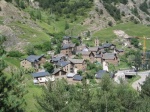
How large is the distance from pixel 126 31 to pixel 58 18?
2516cm

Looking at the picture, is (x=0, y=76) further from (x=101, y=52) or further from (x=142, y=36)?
(x=142, y=36)

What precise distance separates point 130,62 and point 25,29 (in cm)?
2771

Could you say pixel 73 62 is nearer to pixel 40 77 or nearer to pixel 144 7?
pixel 40 77

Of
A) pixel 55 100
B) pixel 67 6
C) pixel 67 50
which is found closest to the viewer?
pixel 55 100

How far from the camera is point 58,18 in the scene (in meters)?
112

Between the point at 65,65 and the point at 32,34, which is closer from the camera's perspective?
the point at 65,65

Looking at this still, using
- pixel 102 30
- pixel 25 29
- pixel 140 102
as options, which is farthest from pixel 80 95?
pixel 102 30

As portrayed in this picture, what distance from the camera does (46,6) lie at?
121500 millimetres

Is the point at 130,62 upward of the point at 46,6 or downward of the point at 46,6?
downward

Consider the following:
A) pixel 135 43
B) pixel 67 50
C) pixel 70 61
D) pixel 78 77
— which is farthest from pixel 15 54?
pixel 135 43

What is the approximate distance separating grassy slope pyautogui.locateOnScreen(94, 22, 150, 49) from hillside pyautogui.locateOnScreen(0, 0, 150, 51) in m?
3.22

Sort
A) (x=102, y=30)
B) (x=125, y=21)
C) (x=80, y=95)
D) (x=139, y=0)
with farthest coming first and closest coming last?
(x=139, y=0) → (x=125, y=21) → (x=102, y=30) → (x=80, y=95)

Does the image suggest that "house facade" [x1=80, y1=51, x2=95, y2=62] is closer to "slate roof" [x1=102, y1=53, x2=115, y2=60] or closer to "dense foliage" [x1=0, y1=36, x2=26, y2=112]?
"slate roof" [x1=102, y1=53, x2=115, y2=60]

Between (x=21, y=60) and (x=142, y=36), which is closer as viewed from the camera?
(x=21, y=60)
